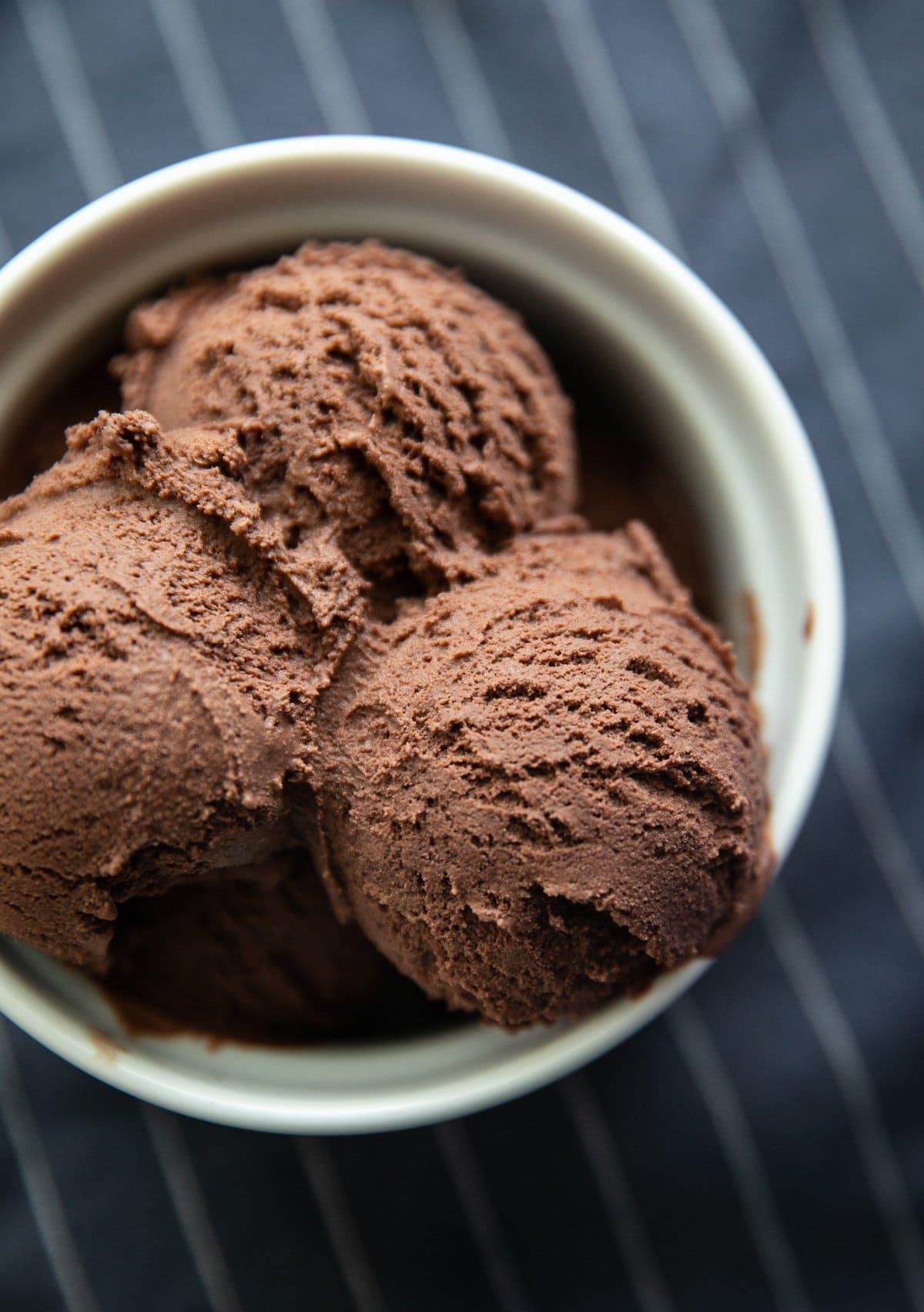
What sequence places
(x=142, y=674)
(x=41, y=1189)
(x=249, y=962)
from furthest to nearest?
(x=41, y=1189), (x=249, y=962), (x=142, y=674)

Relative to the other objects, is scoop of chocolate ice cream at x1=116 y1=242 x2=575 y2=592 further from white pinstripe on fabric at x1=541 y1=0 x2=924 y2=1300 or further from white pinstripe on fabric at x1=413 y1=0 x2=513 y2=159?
white pinstripe on fabric at x1=541 y1=0 x2=924 y2=1300

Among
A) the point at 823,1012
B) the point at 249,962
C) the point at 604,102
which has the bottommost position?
the point at 823,1012

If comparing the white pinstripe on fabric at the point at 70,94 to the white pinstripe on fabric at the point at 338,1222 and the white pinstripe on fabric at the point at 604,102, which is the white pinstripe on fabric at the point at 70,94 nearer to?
the white pinstripe on fabric at the point at 604,102

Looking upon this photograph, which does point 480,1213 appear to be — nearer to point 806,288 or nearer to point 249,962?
point 249,962

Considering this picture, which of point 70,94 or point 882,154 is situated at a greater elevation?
point 70,94

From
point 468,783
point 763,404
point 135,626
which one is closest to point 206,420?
point 135,626

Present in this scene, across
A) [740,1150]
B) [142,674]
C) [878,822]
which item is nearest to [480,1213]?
[740,1150]

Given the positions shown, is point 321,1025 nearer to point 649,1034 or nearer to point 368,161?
point 649,1034
